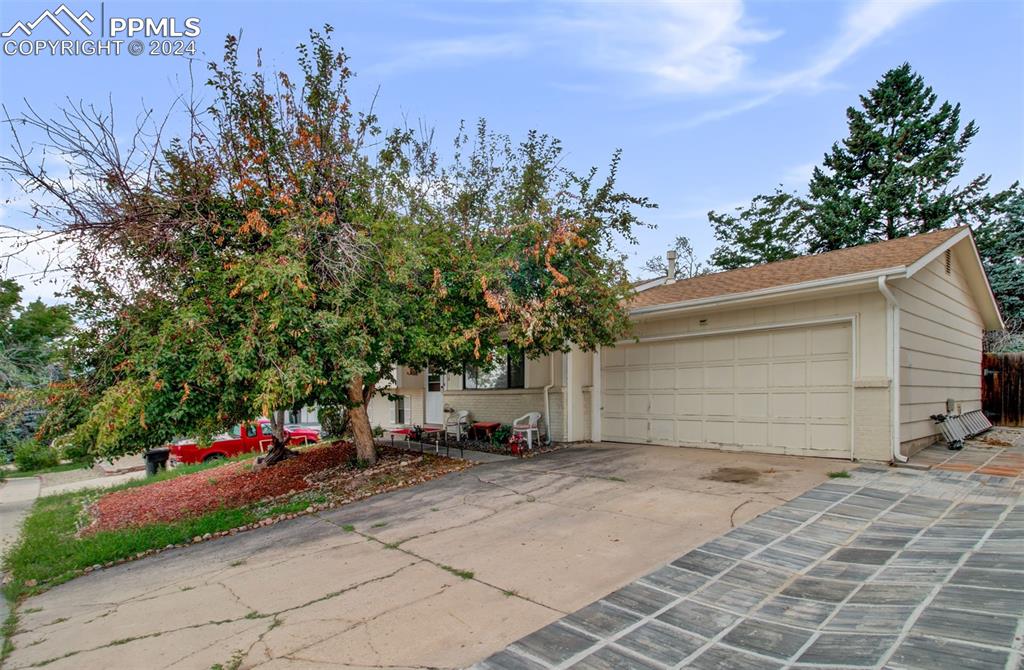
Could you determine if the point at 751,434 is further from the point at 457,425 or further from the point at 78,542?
the point at 78,542

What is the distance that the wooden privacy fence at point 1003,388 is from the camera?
1266 centimetres

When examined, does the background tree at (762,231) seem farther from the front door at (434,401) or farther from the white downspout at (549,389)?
the white downspout at (549,389)

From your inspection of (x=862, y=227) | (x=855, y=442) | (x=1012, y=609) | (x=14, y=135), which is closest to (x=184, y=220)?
(x=14, y=135)

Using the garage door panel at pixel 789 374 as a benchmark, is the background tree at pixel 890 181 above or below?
above

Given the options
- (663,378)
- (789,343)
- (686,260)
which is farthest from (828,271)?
(686,260)

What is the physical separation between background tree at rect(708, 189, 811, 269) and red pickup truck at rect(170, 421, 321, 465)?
21.7 m

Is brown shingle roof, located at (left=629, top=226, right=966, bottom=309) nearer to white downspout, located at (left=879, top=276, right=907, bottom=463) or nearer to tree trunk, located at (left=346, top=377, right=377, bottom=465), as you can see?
white downspout, located at (left=879, top=276, right=907, bottom=463)

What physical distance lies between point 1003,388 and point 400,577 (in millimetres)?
15758

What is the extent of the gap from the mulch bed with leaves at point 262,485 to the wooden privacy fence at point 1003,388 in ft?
44.4

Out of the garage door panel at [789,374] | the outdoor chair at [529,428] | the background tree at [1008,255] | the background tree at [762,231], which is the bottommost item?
the outdoor chair at [529,428]

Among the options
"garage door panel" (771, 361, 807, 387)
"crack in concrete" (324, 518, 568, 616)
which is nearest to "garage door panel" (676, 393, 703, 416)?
"garage door panel" (771, 361, 807, 387)

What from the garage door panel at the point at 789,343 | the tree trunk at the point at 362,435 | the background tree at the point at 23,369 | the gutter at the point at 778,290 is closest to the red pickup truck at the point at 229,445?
the background tree at the point at 23,369

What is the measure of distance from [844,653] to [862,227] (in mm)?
24052

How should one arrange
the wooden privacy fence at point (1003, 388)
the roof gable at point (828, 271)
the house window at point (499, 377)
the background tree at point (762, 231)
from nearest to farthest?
the roof gable at point (828, 271) → the house window at point (499, 377) → the wooden privacy fence at point (1003, 388) → the background tree at point (762, 231)
